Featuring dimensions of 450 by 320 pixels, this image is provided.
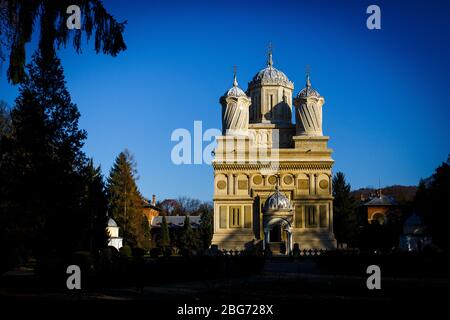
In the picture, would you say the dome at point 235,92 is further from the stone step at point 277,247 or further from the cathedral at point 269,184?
the stone step at point 277,247

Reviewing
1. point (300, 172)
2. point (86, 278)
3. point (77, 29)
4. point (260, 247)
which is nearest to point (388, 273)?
point (86, 278)

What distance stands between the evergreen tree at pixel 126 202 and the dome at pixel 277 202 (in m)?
12.9

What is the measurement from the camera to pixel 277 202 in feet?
153

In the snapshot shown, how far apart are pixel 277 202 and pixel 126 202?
14.8 meters

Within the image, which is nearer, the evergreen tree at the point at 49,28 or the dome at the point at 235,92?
the evergreen tree at the point at 49,28

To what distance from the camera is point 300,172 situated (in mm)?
52094

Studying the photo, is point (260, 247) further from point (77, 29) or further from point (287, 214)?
point (77, 29)

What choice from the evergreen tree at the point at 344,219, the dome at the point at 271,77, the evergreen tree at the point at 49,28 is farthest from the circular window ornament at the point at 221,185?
the evergreen tree at the point at 49,28

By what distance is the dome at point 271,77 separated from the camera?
57.8m

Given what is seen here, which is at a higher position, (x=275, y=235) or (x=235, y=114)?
(x=235, y=114)

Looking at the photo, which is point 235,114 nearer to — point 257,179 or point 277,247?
point 257,179

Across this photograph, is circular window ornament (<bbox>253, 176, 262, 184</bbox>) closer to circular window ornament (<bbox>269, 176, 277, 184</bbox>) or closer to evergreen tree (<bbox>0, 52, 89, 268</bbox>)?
circular window ornament (<bbox>269, 176, 277, 184</bbox>)

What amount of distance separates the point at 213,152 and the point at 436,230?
23153mm

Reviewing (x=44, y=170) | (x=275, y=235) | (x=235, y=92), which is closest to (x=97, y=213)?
(x=44, y=170)
